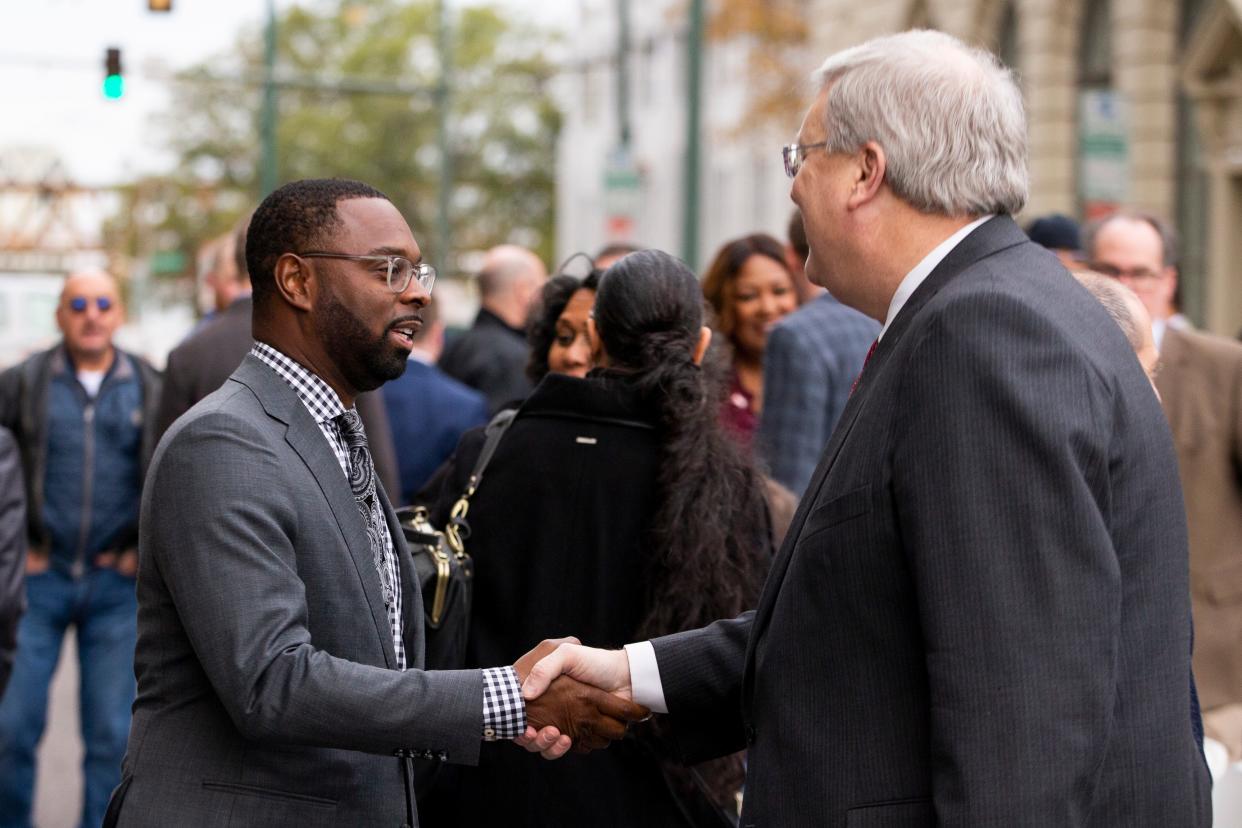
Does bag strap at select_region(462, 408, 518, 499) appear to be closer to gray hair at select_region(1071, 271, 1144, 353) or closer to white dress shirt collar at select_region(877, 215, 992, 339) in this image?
gray hair at select_region(1071, 271, 1144, 353)

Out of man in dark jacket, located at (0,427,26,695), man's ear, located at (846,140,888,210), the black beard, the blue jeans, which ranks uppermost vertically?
man's ear, located at (846,140,888,210)

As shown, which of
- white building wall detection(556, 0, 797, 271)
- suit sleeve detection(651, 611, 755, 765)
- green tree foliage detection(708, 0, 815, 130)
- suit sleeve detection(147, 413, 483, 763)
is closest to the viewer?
suit sleeve detection(147, 413, 483, 763)

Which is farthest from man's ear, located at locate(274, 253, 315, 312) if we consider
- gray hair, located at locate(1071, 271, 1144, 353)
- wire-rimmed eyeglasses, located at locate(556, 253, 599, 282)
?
wire-rimmed eyeglasses, located at locate(556, 253, 599, 282)

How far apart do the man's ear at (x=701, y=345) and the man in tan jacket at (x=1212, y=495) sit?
1.67 meters

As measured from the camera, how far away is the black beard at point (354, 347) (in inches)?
125

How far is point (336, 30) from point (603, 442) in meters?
71.4

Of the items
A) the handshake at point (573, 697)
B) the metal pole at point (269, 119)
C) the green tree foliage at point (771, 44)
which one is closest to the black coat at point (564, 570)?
the handshake at point (573, 697)

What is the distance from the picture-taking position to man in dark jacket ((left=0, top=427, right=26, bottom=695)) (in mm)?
5445

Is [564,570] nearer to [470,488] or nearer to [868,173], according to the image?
[470,488]

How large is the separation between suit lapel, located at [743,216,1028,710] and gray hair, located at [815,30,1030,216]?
0.16 feet

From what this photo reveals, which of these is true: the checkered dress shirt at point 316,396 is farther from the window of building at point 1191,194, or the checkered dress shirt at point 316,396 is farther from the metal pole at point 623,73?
the metal pole at point 623,73

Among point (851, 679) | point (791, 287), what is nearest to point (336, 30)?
point (791, 287)

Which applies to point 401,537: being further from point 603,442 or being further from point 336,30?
point 336,30

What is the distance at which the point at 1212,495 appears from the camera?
529 centimetres
